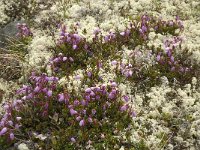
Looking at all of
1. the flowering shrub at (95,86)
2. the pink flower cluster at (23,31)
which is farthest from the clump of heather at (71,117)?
the pink flower cluster at (23,31)

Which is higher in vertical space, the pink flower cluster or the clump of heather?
the pink flower cluster

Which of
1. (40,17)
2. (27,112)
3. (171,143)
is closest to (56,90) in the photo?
(27,112)

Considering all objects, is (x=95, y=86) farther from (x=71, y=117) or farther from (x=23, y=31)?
(x=23, y=31)

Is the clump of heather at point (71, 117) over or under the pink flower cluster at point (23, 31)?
under

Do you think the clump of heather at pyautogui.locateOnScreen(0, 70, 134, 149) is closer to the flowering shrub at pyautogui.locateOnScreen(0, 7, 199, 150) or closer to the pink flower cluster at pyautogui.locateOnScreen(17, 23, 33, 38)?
the flowering shrub at pyautogui.locateOnScreen(0, 7, 199, 150)

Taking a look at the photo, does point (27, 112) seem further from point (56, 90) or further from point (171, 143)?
point (171, 143)

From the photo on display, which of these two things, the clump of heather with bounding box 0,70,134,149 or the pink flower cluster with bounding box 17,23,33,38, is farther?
the pink flower cluster with bounding box 17,23,33,38

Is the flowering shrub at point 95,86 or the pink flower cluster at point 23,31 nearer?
the flowering shrub at point 95,86

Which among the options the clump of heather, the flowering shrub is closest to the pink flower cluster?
the flowering shrub

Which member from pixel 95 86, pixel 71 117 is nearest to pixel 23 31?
pixel 95 86

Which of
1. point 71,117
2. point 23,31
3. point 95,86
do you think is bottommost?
point 71,117

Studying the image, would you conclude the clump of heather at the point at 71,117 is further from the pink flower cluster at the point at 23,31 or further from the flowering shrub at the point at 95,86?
the pink flower cluster at the point at 23,31

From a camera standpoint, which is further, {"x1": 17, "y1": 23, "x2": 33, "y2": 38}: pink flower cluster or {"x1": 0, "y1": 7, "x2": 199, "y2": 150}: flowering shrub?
{"x1": 17, "y1": 23, "x2": 33, "y2": 38}: pink flower cluster
